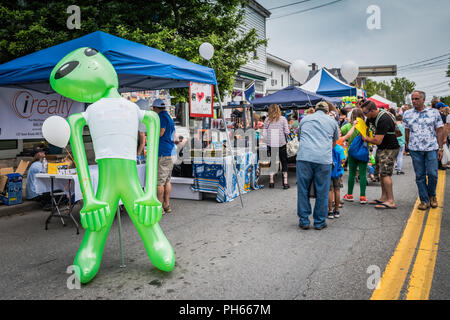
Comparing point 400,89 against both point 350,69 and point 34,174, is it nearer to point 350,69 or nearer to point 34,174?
point 350,69

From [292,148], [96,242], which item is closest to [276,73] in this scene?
[292,148]

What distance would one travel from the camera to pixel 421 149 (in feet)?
18.3

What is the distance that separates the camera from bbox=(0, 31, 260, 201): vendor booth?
185 inches

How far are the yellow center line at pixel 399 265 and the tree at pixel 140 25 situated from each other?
7.03 m

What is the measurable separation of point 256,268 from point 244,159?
4165 mm

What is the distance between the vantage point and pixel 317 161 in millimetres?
4676

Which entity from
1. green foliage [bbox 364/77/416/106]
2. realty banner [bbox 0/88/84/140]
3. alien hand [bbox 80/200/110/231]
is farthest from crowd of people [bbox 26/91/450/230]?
green foliage [bbox 364/77/416/106]

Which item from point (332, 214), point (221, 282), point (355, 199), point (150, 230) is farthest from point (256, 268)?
point (355, 199)

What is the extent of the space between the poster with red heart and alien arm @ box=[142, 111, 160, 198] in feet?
10.4

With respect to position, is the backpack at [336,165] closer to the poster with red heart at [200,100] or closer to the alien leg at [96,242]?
the poster with red heart at [200,100]

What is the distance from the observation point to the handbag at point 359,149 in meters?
5.98

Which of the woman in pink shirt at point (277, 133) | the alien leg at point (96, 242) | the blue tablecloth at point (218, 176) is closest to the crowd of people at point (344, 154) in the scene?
the blue tablecloth at point (218, 176)

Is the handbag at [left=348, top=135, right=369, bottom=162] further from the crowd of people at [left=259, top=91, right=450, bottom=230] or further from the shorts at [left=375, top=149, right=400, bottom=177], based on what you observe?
the shorts at [left=375, top=149, right=400, bottom=177]
